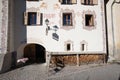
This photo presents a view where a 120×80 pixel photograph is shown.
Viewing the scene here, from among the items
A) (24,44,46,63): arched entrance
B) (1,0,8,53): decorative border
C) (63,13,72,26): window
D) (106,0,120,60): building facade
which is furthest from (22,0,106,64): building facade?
(24,44,46,63): arched entrance

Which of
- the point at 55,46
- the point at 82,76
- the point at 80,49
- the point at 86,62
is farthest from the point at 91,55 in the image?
the point at 82,76

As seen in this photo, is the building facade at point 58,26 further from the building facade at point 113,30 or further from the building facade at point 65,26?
the building facade at point 113,30

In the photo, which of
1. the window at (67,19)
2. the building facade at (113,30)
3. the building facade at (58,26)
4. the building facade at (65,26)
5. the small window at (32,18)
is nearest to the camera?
the building facade at (58,26)

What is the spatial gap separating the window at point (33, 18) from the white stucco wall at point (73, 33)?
1.13 ft

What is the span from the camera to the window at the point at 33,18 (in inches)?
581

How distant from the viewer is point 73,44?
49.5 feet

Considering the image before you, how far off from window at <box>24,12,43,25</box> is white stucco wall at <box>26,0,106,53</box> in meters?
0.34

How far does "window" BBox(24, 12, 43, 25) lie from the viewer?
581 inches

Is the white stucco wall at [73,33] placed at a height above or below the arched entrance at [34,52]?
above

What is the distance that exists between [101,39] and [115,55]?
2333 millimetres

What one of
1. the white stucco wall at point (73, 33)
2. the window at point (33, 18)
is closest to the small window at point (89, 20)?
the white stucco wall at point (73, 33)

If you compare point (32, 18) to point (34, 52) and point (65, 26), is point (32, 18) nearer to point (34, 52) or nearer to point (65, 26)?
point (65, 26)

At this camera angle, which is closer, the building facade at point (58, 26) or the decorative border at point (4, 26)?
the decorative border at point (4, 26)

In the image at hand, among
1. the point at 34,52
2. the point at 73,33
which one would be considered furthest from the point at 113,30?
the point at 34,52
